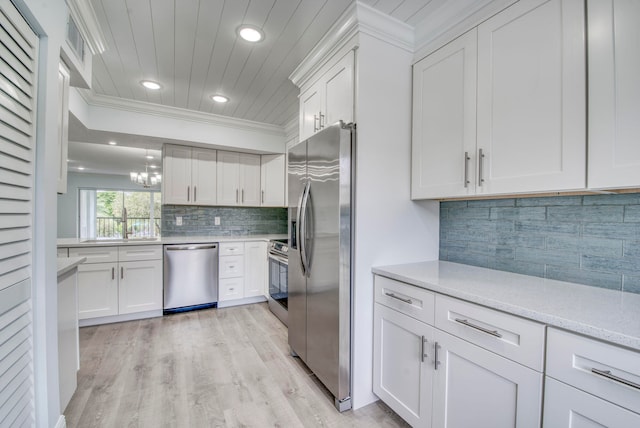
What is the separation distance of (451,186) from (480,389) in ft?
3.43

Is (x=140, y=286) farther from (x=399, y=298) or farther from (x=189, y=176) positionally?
(x=399, y=298)

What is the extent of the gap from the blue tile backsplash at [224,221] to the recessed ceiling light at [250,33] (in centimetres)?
270

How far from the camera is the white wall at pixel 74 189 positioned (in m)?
7.19

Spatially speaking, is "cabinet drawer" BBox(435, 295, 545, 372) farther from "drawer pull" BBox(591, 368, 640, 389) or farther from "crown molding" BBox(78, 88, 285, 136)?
"crown molding" BBox(78, 88, 285, 136)

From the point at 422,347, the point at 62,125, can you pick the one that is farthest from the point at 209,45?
the point at 422,347

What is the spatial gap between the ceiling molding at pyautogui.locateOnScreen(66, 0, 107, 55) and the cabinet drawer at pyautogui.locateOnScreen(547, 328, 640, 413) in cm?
277

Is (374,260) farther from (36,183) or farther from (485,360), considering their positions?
(36,183)

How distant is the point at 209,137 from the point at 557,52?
11.3 feet

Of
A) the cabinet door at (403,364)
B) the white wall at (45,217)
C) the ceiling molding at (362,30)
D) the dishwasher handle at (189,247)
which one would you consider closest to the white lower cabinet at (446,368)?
the cabinet door at (403,364)

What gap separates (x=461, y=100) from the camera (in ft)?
5.40

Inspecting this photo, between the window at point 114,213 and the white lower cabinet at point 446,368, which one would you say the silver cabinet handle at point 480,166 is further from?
the window at point 114,213


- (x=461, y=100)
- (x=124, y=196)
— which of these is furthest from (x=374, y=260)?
(x=124, y=196)

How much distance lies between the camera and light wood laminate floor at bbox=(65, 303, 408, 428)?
1.71 metres

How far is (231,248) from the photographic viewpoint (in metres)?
3.76
